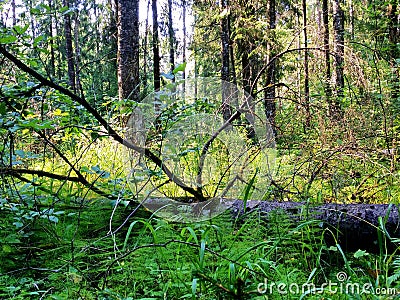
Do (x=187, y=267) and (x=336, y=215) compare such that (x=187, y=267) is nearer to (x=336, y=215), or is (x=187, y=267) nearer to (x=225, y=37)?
(x=336, y=215)

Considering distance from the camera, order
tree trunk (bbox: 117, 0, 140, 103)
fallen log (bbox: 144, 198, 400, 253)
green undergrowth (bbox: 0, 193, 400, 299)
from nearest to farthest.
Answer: green undergrowth (bbox: 0, 193, 400, 299)
fallen log (bbox: 144, 198, 400, 253)
tree trunk (bbox: 117, 0, 140, 103)

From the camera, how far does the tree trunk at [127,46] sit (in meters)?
4.85

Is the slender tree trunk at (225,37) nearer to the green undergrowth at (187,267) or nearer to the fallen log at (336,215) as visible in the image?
the fallen log at (336,215)

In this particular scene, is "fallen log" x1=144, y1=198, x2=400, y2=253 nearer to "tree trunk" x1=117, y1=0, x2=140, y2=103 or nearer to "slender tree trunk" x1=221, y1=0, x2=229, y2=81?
"tree trunk" x1=117, y1=0, x2=140, y2=103

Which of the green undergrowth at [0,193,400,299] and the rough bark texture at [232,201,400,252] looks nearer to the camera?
the green undergrowth at [0,193,400,299]

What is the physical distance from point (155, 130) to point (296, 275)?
171 cm

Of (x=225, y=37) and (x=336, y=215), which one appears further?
(x=225, y=37)

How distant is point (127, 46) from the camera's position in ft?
15.9

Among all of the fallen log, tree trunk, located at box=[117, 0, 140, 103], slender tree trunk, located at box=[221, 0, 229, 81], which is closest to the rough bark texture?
the fallen log

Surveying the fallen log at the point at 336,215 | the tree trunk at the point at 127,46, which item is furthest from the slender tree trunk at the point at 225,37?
the fallen log at the point at 336,215

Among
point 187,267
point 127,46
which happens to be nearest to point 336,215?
point 187,267

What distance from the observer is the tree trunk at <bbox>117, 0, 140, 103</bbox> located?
485 centimetres

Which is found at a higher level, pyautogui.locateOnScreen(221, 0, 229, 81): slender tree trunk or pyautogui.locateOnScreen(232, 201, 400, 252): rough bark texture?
pyautogui.locateOnScreen(221, 0, 229, 81): slender tree trunk

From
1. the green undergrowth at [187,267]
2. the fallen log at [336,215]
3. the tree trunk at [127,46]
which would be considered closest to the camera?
the green undergrowth at [187,267]
